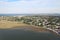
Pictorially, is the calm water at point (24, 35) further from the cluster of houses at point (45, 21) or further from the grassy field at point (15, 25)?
the cluster of houses at point (45, 21)

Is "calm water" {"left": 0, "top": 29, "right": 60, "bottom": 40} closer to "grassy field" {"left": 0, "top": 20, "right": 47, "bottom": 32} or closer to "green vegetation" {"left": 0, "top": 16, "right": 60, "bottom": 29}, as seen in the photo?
"grassy field" {"left": 0, "top": 20, "right": 47, "bottom": 32}

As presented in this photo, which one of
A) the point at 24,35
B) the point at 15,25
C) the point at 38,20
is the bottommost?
the point at 24,35

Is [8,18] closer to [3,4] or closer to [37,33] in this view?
[3,4]

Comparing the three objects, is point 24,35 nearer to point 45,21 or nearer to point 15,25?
point 15,25

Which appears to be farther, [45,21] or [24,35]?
[45,21]

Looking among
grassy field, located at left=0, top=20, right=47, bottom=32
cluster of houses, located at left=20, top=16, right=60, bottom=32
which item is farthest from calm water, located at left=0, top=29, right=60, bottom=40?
cluster of houses, located at left=20, top=16, right=60, bottom=32

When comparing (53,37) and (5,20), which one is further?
(5,20)

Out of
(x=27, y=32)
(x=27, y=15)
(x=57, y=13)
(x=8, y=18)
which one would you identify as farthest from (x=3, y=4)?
(x=57, y=13)

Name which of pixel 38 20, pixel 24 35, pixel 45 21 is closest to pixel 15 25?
pixel 24 35
